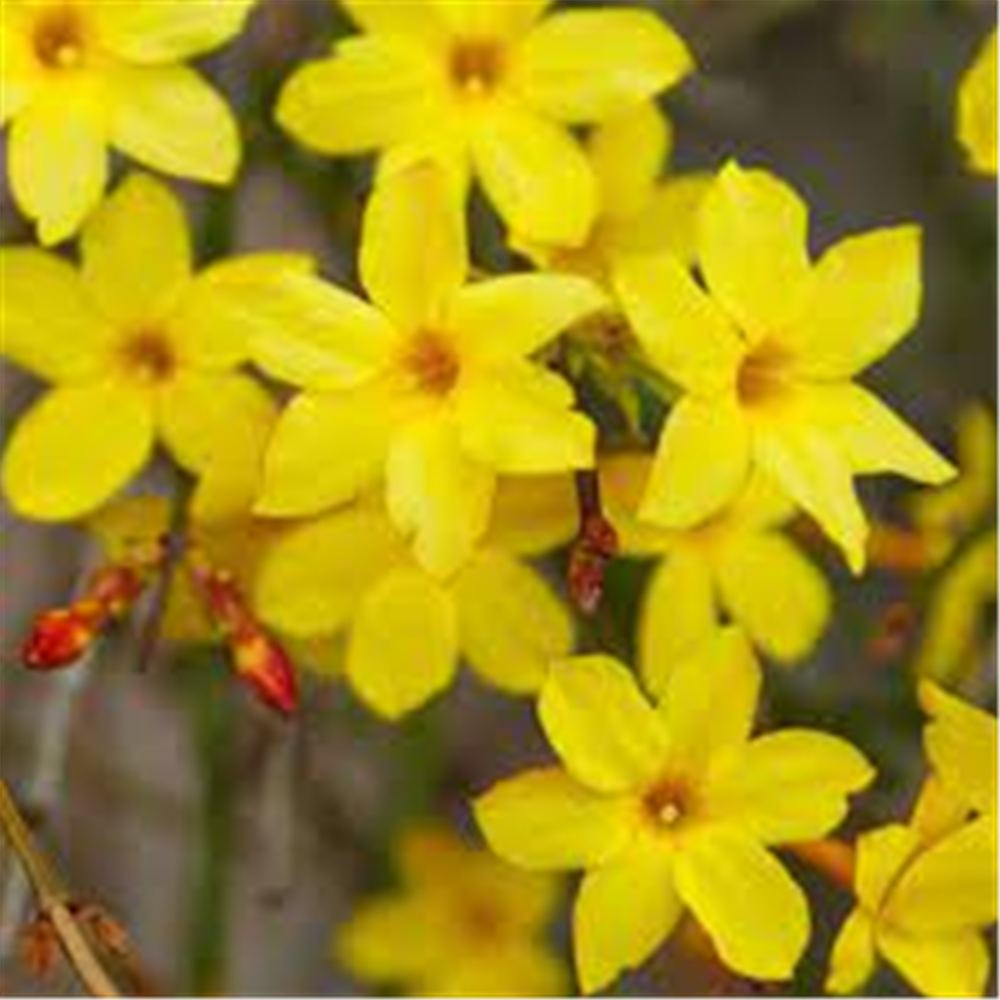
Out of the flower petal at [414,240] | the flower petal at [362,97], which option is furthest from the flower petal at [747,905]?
the flower petal at [362,97]

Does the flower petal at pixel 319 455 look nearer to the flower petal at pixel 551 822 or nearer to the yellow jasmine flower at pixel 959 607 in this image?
the flower petal at pixel 551 822

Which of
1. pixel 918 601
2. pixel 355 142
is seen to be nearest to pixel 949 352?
pixel 918 601

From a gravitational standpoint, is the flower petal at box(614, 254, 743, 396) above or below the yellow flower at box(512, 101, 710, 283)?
above

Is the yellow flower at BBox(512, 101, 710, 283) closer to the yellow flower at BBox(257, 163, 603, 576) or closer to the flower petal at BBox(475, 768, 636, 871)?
the yellow flower at BBox(257, 163, 603, 576)

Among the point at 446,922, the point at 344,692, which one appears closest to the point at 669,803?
the point at 446,922

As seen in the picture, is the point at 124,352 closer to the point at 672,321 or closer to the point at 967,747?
the point at 672,321

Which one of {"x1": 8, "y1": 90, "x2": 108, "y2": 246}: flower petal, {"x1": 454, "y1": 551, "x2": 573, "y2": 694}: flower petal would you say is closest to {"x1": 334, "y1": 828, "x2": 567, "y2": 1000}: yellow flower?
{"x1": 454, "y1": 551, "x2": 573, "y2": 694}: flower petal
